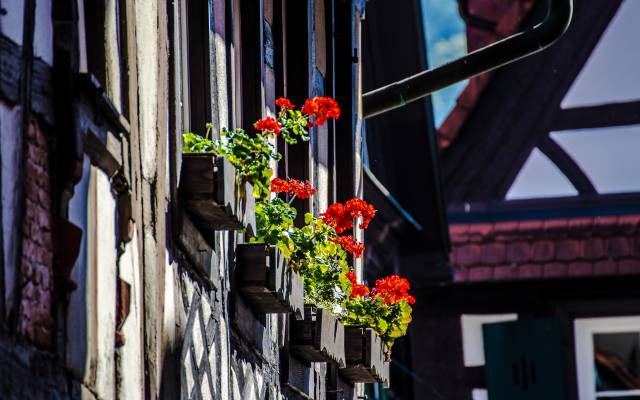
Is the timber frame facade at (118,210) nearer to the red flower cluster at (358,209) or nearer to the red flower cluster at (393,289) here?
the red flower cluster at (358,209)

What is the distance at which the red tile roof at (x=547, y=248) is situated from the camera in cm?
1373

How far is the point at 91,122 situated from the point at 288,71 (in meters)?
4.09

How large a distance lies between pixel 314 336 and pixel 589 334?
778 centimetres

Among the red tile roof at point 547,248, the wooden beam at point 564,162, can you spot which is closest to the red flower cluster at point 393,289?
the red tile roof at point 547,248

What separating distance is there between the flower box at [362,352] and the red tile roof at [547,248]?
20.2 ft

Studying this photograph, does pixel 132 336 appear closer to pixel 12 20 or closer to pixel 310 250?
pixel 12 20

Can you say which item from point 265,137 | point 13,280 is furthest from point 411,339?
point 13,280

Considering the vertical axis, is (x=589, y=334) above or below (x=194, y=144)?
below

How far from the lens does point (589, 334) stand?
45.5 ft

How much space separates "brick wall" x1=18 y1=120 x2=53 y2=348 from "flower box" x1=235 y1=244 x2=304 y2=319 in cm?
216

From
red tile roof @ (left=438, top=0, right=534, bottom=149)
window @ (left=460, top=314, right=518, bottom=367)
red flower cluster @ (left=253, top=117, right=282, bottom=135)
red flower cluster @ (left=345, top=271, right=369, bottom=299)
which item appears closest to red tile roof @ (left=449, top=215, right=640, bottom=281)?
window @ (left=460, top=314, right=518, bottom=367)

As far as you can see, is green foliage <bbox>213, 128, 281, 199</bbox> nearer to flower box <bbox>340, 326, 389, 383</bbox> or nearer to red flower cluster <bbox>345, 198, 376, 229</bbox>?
red flower cluster <bbox>345, 198, 376, 229</bbox>

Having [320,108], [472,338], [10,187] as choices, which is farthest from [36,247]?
[472,338]

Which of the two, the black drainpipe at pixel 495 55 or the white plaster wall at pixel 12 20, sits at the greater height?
the black drainpipe at pixel 495 55
